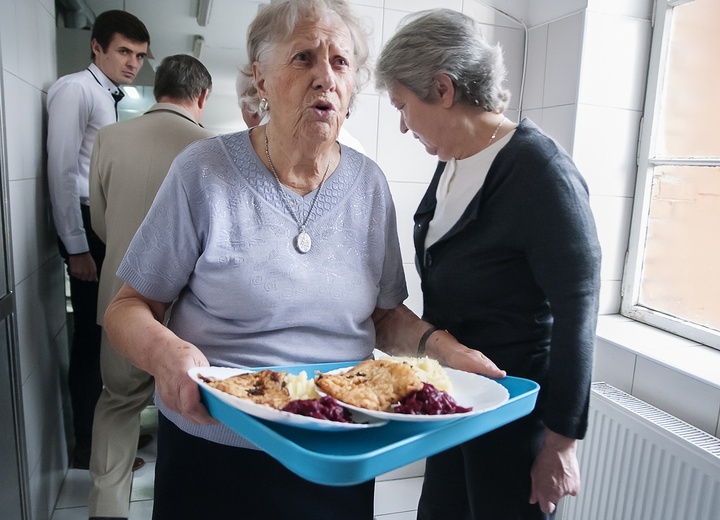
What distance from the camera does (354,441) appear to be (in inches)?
28.2

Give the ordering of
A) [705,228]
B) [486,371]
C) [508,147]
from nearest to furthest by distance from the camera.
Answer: [486,371], [508,147], [705,228]

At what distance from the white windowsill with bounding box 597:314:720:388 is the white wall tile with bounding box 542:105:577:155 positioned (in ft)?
2.11

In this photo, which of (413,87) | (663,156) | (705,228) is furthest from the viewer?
(663,156)

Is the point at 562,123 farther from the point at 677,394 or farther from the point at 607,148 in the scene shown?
the point at 677,394

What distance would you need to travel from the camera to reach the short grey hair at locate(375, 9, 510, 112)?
1199mm

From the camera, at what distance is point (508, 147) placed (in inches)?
44.4

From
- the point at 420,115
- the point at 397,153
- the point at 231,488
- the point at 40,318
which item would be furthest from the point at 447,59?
the point at 40,318

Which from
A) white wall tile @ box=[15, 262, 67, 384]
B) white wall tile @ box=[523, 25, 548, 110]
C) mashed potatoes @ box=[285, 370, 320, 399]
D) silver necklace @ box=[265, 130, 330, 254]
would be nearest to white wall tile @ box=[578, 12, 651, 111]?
white wall tile @ box=[523, 25, 548, 110]

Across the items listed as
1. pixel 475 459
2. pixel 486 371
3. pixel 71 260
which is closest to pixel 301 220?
pixel 486 371

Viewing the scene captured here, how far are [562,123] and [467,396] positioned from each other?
1547 millimetres

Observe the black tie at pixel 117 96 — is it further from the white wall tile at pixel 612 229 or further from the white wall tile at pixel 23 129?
the white wall tile at pixel 612 229

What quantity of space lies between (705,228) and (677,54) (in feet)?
2.01

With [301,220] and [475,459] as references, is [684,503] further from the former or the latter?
[301,220]

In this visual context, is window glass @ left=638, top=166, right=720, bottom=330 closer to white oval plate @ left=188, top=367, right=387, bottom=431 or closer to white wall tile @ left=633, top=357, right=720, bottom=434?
white wall tile @ left=633, top=357, right=720, bottom=434
